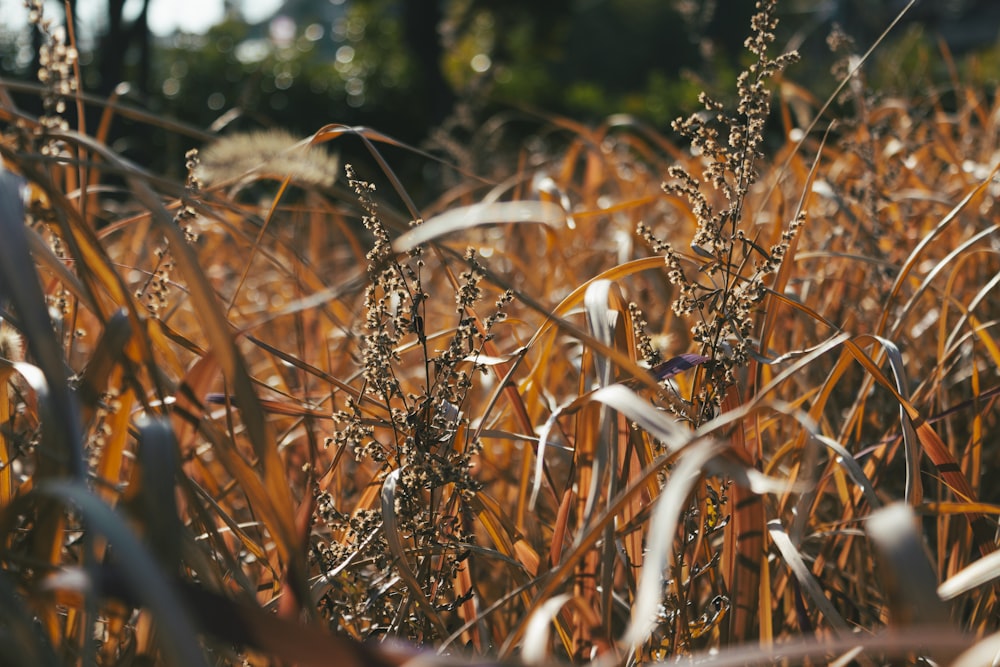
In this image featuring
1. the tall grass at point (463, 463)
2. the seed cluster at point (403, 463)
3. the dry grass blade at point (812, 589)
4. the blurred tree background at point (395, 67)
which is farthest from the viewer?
the blurred tree background at point (395, 67)

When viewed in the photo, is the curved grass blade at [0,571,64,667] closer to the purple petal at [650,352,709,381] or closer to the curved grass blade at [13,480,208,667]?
the curved grass blade at [13,480,208,667]

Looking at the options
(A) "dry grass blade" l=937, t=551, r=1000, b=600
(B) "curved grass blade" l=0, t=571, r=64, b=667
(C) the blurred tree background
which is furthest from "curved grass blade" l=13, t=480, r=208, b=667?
(C) the blurred tree background

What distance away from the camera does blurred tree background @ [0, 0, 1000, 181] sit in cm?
332

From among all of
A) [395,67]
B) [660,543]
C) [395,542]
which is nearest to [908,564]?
[660,543]

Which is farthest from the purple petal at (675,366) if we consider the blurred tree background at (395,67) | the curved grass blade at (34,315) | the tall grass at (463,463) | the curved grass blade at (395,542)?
the blurred tree background at (395,67)

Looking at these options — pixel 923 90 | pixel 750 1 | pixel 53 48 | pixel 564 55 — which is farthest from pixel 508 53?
pixel 53 48

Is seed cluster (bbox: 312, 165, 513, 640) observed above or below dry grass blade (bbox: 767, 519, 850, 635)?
above

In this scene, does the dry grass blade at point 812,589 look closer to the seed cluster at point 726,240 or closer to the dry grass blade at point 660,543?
the seed cluster at point 726,240

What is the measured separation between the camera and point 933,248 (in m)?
1.99

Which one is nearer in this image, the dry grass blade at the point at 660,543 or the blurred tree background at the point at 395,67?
the dry grass blade at the point at 660,543

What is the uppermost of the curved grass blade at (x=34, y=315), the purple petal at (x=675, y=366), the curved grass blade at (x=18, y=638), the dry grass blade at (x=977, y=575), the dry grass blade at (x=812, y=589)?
the curved grass blade at (x=34, y=315)

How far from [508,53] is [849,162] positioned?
2052cm

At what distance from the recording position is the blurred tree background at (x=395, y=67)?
131 inches

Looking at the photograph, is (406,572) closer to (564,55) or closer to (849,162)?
(849,162)
